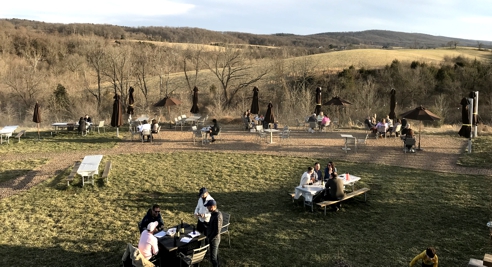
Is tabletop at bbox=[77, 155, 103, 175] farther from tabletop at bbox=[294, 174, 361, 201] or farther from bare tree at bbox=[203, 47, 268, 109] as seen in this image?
bare tree at bbox=[203, 47, 268, 109]

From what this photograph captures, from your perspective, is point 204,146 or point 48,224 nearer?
point 48,224

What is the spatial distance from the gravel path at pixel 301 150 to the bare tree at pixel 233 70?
18.8 meters

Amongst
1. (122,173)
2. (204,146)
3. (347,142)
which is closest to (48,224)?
(122,173)

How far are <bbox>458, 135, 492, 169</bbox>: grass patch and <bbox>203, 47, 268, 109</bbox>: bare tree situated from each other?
81.1ft

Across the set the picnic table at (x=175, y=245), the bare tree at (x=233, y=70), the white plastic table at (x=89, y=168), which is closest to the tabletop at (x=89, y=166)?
the white plastic table at (x=89, y=168)

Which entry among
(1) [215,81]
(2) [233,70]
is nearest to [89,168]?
(2) [233,70]

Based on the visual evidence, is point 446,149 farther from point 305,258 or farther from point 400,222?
point 305,258

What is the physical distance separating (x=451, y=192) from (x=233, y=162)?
27.1 feet

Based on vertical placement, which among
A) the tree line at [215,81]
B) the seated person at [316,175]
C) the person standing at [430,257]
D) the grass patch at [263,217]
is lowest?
the grass patch at [263,217]

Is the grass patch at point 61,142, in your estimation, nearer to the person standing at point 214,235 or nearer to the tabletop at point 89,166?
the tabletop at point 89,166

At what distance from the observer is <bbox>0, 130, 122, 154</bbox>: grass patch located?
18234mm

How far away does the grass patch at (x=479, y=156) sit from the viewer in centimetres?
1488

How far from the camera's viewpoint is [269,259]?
301 inches

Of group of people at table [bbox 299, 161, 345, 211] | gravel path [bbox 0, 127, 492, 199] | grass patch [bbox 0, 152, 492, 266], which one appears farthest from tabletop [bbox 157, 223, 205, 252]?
gravel path [bbox 0, 127, 492, 199]
